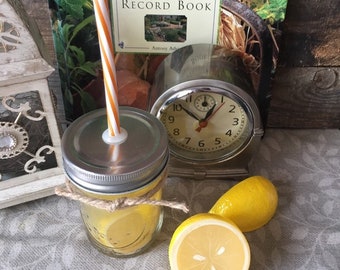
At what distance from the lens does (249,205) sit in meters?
0.59

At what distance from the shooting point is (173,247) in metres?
0.53

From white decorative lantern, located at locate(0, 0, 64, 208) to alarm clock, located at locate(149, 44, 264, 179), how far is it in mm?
153

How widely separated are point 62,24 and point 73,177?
26 cm

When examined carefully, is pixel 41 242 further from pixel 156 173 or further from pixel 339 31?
pixel 339 31

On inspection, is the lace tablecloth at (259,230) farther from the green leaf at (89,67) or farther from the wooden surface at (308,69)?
the green leaf at (89,67)

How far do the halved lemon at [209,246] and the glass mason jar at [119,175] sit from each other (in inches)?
2.5

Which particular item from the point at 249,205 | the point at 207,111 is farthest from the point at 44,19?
the point at 249,205

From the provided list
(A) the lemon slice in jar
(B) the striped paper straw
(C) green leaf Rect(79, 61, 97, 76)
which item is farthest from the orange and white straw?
(C) green leaf Rect(79, 61, 97, 76)

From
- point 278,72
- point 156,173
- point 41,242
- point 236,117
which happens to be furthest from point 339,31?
point 41,242

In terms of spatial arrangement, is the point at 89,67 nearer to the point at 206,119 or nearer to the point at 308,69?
the point at 206,119

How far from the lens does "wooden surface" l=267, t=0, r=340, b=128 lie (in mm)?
690

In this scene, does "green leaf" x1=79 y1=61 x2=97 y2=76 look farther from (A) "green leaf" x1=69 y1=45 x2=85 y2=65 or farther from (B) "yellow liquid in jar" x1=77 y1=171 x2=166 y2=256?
(B) "yellow liquid in jar" x1=77 y1=171 x2=166 y2=256

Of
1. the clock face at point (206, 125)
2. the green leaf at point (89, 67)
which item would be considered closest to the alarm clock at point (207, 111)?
the clock face at point (206, 125)

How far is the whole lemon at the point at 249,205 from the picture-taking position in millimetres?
596
